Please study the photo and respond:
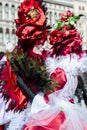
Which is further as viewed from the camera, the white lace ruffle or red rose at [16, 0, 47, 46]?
the white lace ruffle

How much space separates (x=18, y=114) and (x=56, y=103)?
1.80 feet

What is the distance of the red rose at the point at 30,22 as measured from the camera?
530cm

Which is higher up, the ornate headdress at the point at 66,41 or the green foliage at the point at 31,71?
the green foliage at the point at 31,71

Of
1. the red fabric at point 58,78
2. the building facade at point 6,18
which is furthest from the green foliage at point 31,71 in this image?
the building facade at point 6,18

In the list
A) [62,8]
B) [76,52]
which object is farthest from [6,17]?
[76,52]

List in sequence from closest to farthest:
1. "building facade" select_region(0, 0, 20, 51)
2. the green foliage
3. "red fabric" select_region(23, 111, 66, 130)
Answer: "red fabric" select_region(23, 111, 66, 130) → the green foliage → "building facade" select_region(0, 0, 20, 51)

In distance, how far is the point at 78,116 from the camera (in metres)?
4.29

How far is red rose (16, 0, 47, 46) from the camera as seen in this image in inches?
209

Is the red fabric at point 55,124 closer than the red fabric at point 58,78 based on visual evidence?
Yes

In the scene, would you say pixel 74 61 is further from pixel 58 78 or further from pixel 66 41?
pixel 58 78

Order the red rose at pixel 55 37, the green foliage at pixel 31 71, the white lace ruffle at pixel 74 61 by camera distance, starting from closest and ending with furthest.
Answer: the green foliage at pixel 31 71 < the white lace ruffle at pixel 74 61 < the red rose at pixel 55 37

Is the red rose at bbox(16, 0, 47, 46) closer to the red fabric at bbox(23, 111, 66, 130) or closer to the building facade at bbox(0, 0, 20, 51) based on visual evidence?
the red fabric at bbox(23, 111, 66, 130)

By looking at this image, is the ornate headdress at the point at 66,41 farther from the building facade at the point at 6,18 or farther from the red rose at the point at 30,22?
the building facade at the point at 6,18

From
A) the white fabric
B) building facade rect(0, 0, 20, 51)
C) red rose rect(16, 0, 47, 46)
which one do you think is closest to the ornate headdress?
red rose rect(16, 0, 47, 46)
